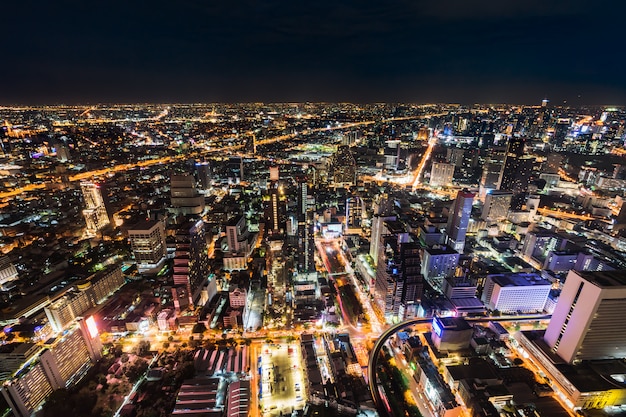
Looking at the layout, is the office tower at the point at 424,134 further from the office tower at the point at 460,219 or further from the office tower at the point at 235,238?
the office tower at the point at 235,238

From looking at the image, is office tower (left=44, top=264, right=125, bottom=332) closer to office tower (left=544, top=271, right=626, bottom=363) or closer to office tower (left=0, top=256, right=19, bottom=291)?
office tower (left=0, top=256, right=19, bottom=291)

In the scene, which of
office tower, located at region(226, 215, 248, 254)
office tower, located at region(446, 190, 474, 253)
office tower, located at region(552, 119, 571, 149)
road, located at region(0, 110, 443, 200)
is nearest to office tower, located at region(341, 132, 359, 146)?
road, located at region(0, 110, 443, 200)

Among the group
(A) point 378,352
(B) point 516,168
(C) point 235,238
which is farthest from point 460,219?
(C) point 235,238

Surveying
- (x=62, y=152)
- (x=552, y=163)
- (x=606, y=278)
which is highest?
(x=62, y=152)

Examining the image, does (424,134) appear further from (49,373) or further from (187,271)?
(49,373)

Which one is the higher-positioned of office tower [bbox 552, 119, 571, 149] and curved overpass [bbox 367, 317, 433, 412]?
office tower [bbox 552, 119, 571, 149]

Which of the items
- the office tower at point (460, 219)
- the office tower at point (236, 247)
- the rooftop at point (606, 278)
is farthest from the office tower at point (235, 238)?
the rooftop at point (606, 278)
